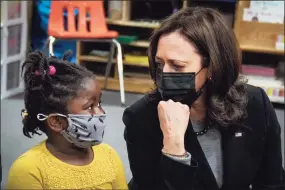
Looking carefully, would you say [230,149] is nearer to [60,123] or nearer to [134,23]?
[60,123]

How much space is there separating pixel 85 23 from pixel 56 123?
201 cm

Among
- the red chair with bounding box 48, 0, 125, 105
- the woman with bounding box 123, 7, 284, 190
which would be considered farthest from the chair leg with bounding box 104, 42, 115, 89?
the woman with bounding box 123, 7, 284, 190

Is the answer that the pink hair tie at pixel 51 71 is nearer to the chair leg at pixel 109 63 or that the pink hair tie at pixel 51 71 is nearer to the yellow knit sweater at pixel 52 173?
the yellow knit sweater at pixel 52 173

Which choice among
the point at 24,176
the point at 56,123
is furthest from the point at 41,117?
the point at 24,176

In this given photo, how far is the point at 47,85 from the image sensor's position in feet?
3.53

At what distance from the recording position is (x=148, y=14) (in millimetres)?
3348

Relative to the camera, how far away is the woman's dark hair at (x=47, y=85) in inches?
42.2

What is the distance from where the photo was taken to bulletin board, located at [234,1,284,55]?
303cm

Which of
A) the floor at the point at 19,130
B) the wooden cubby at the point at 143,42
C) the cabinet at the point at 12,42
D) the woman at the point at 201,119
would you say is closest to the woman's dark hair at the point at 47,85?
the woman at the point at 201,119

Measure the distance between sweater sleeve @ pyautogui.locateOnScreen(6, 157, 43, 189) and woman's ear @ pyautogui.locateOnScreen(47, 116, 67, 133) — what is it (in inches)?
3.7

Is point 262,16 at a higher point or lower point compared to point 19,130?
higher

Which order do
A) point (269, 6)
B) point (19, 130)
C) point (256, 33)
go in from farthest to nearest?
point (256, 33)
point (269, 6)
point (19, 130)

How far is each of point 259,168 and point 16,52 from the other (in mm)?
2373

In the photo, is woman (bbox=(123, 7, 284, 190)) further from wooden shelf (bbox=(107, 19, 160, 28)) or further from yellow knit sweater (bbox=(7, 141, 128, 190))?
wooden shelf (bbox=(107, 19, 160, 28))
